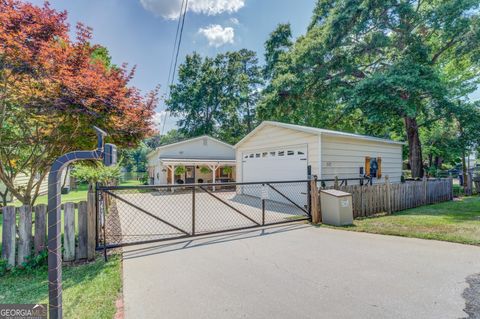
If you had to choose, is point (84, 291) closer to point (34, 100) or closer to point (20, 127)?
point (34, 100)

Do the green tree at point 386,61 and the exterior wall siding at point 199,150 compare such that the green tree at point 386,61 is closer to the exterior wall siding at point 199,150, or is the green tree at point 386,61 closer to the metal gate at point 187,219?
the metal gate at point 187,219

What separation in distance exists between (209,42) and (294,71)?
5783 mm

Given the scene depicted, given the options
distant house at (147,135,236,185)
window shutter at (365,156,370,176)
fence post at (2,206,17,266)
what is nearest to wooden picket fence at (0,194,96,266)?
fence post at (2,206,17,266)

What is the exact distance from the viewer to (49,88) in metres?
4.39

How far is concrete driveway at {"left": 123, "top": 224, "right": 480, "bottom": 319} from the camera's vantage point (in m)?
2.73

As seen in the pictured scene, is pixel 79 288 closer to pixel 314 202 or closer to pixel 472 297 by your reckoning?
pixel 472 297

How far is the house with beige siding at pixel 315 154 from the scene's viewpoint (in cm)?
924

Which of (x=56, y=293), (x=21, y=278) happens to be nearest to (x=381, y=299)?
(x=56, y=293)

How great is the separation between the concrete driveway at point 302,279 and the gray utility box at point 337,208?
1.21 metres

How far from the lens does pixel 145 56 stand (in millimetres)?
11039

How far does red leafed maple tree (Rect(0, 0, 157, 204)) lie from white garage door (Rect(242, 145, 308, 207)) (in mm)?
5705

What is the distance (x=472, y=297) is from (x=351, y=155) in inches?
302
